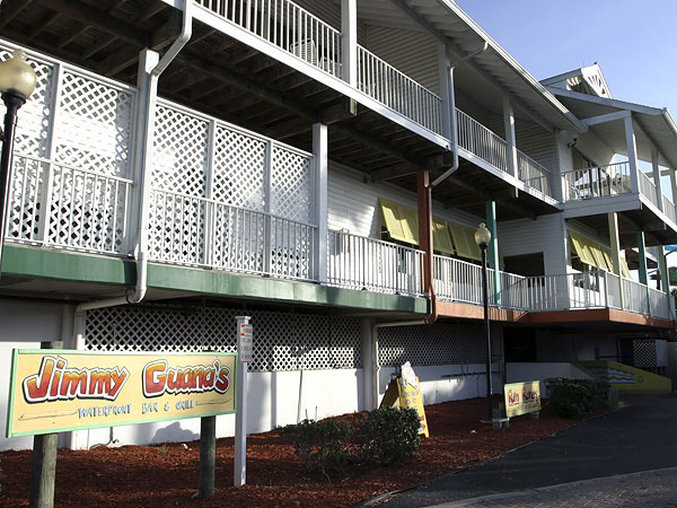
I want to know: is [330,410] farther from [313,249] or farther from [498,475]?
[498,475]

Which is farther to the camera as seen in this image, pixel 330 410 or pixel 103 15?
pixel 330 410

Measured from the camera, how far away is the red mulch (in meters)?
5.96

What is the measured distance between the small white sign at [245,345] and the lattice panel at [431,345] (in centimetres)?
740

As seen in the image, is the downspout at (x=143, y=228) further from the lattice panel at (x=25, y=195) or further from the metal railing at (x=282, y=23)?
the lattice panel at (x=25, y=195)

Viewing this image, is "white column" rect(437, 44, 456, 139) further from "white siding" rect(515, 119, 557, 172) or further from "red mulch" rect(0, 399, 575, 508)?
"white siding" rect(515, 119, 557, 172)

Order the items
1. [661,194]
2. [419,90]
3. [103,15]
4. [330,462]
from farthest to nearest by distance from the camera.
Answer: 1. [661,194]
2. [419,90]
3. [103,15]
4. [330,462]

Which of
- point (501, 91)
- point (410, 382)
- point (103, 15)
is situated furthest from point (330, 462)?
point (501, 91)

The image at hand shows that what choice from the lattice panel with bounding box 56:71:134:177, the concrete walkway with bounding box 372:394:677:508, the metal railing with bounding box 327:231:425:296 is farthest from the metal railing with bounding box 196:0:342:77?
the concrete walkway with bounding box 372:394:677:508

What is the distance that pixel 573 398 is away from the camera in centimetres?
1320

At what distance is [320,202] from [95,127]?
3976 millimetres

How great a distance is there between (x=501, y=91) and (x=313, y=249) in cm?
982

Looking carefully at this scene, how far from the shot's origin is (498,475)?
750 cm

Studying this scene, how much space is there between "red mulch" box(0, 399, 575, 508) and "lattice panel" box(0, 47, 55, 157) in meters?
3.63

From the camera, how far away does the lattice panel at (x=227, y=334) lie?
28.8 ft
